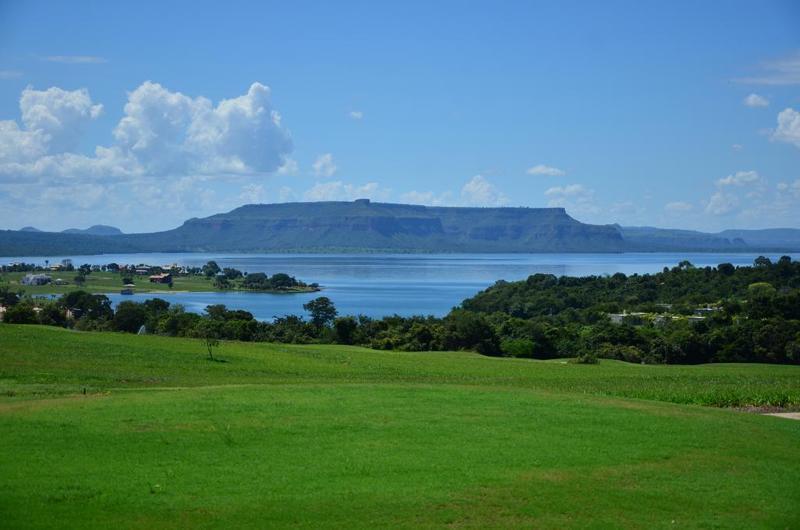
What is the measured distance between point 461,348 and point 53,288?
294 feet

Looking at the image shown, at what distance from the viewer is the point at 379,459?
18438 millimetres

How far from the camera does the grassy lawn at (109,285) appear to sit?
13638cm

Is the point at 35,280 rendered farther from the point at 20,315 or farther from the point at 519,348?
the point at 519,348

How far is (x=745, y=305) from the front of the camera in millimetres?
91250

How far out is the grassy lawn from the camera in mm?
136375

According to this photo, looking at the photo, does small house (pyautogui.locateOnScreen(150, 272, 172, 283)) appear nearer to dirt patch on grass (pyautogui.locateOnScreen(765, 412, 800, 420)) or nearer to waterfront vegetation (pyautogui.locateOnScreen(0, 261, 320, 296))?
waterfront vegetation (pyautogui.locateOnScreen(0, 261, 320, 296))

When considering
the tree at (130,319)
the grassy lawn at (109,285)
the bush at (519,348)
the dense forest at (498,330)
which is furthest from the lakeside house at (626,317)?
the grassy lawn at (109,285)

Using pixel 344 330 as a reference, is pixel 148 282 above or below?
above

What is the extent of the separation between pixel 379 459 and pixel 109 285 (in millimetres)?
147410

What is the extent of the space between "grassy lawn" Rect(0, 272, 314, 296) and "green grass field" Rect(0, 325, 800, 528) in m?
113

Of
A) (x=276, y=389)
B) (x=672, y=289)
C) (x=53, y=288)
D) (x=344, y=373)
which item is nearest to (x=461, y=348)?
(x=344, y=373)

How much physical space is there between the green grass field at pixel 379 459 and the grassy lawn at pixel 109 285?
113 meters

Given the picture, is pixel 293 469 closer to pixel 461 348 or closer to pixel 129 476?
pixel 129 476

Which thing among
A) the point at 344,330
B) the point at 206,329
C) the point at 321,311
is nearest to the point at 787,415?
the point at 206,329
